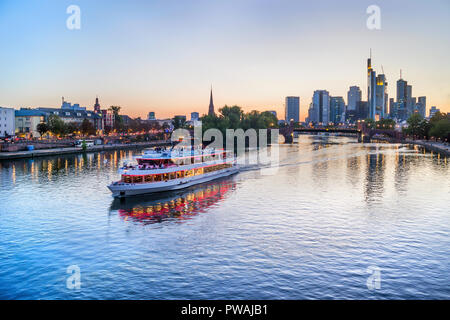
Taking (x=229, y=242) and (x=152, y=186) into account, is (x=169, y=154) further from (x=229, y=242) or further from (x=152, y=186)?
(x=229, y=242)

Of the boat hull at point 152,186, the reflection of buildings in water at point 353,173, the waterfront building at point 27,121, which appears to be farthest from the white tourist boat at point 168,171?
the waterfront building at point 27,121

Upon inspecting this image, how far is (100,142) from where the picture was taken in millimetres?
142000

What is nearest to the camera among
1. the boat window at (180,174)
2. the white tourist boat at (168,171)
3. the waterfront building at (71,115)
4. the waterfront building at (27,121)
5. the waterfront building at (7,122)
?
the white tourist boat at (168,171)

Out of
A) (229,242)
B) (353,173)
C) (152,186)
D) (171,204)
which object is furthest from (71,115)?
(229,242)

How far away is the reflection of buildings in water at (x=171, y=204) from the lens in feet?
120

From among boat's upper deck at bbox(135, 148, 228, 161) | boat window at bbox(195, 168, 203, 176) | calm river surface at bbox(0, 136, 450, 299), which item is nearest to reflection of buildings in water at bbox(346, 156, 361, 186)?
calm river surface at bbox(0, 136, 450, 299)

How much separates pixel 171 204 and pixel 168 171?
8004 mm

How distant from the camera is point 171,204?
4247 cm

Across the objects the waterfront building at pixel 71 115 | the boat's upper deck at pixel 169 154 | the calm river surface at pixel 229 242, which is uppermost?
the waterfront building at pixel 71 115

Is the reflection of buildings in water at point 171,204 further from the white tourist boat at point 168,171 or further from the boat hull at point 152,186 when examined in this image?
the white tourist boat at point 168,171

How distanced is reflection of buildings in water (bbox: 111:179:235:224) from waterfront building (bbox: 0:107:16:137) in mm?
113868

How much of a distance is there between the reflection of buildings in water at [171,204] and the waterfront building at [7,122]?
114m

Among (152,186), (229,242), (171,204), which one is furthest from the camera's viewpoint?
(152,186)

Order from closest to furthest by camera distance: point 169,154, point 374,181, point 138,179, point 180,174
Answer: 1. point 138,179
2. point 169,154
3. point 180,174
4. point 374,181
